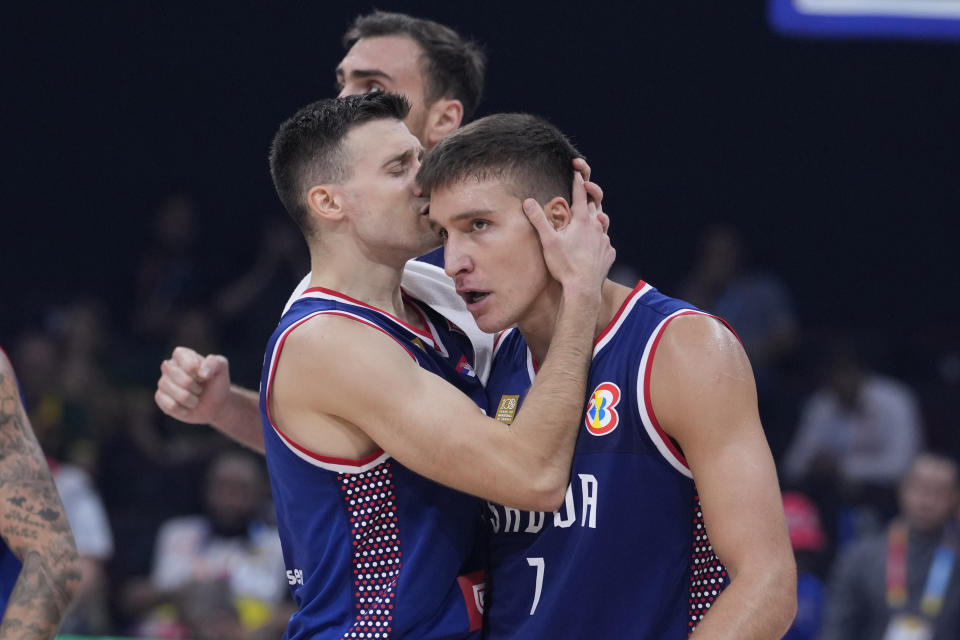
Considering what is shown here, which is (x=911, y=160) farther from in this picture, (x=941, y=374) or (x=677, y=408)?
(x=677, y=408)

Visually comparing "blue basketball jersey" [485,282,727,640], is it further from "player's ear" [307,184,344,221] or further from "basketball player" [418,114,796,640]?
"player's ear" [307,184,344,221]

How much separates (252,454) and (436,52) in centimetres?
495

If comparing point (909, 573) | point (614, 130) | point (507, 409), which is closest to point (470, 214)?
point (507, 409)

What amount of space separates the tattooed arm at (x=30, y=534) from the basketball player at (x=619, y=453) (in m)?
1.17

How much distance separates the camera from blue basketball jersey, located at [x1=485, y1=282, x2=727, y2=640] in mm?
3191

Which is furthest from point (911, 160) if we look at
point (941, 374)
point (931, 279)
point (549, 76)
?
point (549, 76)

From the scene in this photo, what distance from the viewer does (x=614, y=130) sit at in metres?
13.1

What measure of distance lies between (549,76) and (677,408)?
10.3 meters

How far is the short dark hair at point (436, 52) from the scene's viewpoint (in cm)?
473

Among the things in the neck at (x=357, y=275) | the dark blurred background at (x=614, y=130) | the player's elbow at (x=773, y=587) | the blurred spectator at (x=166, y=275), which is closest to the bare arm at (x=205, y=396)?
the neck at (x=357, y=275)

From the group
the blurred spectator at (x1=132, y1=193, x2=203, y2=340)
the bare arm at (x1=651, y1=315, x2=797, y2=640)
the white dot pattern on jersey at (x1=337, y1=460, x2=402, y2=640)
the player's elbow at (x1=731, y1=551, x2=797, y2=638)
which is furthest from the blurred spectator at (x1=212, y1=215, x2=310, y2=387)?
the player's elbow at (x1=731, y1=551, x2=797, y2=638)

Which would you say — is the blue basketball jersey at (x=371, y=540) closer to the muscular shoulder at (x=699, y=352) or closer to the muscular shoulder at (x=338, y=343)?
the muscular shoulder at (x=338, y=343)

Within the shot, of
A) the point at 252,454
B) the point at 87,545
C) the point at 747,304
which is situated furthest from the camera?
the point at 747,304

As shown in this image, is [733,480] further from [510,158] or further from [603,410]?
[510,158]
